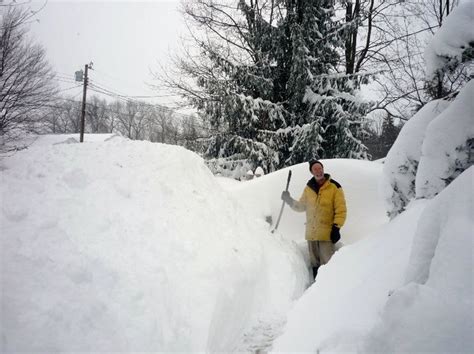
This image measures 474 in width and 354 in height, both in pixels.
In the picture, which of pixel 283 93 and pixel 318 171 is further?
pixel 283 93

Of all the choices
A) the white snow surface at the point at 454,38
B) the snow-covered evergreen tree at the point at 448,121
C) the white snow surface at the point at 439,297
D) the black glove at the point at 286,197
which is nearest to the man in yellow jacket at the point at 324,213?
the black glove at the point at 286,197

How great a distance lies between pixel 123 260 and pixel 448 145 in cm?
330

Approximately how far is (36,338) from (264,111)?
36.0 feet

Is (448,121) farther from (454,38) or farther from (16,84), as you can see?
(16,84)

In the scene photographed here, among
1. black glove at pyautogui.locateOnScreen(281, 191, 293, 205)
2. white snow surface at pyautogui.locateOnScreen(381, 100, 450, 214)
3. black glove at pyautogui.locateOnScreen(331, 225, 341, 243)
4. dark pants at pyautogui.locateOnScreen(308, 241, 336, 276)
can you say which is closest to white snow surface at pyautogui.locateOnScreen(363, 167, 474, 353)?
white snow surface at pyautogui.locateOnScreen(381, 100, 450, 214)

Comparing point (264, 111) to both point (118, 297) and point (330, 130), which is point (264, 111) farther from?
point (118, 297)

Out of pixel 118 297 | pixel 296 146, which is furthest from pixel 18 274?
pixel 296 146

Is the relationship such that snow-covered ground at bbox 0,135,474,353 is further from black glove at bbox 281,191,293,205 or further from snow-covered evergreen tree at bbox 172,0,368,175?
snow-covered evergreen tree at bbox 172,0,368,175

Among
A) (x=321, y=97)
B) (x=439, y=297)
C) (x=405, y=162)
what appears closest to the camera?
(x=439, y=297)

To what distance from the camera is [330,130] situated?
458 inches

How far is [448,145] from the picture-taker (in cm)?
269

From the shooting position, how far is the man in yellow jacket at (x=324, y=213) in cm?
428

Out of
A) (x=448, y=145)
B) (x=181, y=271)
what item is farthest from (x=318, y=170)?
(x=181, y=271)

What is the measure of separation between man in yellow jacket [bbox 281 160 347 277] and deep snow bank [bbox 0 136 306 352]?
73 centimetres
